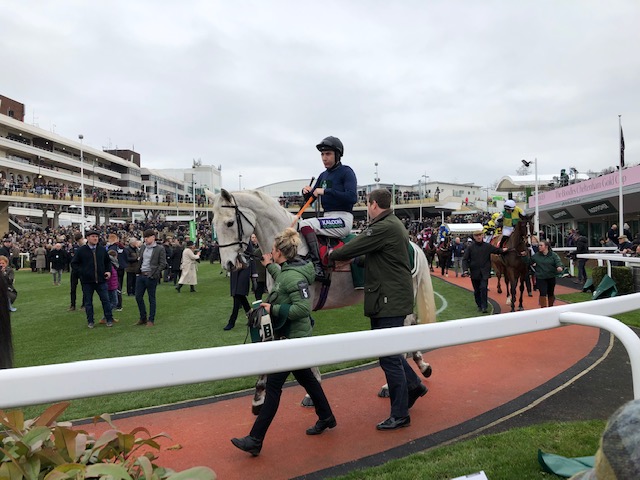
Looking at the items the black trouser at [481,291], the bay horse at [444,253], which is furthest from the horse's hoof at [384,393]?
the bay horse at [444,253]

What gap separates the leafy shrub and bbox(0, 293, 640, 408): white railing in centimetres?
30

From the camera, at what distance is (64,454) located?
1260 millimetres

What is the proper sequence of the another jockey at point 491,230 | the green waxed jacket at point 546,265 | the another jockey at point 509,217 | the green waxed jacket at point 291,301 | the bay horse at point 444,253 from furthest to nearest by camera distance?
the bay horse at point 444,253 → the another jockey at point 491,230 → the another jockey at point 509,217 → the green waxed jacket at point 546,265 → the green waxed jacket at point 291,301

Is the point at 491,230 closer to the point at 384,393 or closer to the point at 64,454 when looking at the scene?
the point at 384,393

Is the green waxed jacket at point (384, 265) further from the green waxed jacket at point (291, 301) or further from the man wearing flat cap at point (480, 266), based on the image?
the man wearing flat cap at point (480, 266)

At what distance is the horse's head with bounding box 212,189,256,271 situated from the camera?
5.04 meters

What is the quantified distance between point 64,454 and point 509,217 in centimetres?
1130

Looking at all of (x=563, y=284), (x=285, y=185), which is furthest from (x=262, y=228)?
(x=285, y=185)

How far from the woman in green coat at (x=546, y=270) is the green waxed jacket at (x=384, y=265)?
23.7ft

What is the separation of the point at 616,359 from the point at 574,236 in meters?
15.9

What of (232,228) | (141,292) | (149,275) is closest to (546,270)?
(232,228)

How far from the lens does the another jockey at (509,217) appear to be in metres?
10.8

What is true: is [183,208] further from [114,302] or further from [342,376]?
[342,376]

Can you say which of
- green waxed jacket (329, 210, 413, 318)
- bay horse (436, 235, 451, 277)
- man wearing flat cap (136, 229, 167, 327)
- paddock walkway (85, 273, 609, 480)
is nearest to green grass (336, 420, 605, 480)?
paddock walkway (85, 273, 609, 480)
